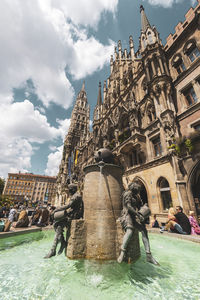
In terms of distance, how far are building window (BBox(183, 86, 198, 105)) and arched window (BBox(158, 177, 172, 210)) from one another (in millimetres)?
7651

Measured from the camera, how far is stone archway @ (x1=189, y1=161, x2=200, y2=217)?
10.4 m

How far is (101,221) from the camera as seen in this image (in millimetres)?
4012

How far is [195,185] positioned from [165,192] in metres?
2.59

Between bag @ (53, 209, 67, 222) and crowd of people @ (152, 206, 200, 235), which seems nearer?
bag @ (53, 209, 67, 222)

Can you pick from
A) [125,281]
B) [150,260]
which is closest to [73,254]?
[125,281]

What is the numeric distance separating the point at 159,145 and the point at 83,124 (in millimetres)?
58267

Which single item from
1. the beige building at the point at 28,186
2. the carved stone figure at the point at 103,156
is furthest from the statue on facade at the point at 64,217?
the beige building at the point at 28,186

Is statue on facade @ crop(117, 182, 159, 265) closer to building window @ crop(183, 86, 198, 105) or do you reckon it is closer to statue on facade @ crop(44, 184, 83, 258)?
statue on facade @ crop(44, 184, 83, 258)

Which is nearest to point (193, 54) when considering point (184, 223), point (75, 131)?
point (184, 223)

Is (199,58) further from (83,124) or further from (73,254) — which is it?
(83,124)

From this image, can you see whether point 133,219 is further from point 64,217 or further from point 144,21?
point 144,21

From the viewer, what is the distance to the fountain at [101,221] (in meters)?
3.66

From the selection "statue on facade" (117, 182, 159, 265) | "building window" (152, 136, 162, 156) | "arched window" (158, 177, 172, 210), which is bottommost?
"statue on facade" (117, 182, 159, 265)

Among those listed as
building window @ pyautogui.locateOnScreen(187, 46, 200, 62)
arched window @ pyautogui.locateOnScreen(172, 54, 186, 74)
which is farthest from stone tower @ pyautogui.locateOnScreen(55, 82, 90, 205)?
building window @ pyautogui.locateOnScreen(187, 46, 200, 62)
